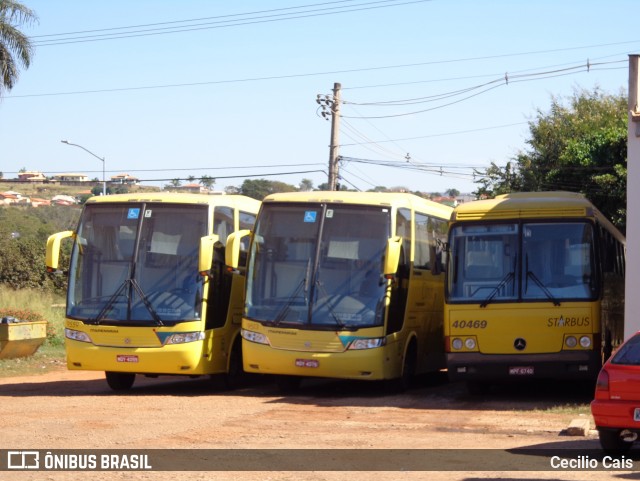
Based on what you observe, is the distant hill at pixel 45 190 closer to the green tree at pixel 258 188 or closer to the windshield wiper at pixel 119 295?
the green tree at pixel 258 188

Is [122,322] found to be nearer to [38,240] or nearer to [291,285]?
[291,285]

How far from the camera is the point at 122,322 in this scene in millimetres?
18391

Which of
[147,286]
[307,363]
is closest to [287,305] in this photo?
[307,363]

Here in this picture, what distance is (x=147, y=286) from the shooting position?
60.6 feet

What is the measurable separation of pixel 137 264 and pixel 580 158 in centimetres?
2203

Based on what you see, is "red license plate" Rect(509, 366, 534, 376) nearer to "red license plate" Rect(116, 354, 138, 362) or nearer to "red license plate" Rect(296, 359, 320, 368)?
→ "red license plate" Rect(296, 359, 320, 368)

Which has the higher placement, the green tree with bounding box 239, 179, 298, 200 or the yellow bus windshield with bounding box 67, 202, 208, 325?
the green tree with bounding box 239, 179, 298, 200

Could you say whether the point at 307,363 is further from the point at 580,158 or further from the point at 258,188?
the point at 258,188

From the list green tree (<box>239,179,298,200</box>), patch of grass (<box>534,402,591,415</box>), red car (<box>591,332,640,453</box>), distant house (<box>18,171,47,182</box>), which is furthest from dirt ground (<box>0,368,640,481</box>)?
green tree (<box>239,179,298,200</box>)

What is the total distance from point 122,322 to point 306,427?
5.28m

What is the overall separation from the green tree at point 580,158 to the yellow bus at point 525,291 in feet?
53.2

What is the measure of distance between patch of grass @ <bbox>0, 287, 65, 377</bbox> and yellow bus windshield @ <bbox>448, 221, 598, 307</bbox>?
1179cm

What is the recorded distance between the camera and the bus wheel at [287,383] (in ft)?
62.9

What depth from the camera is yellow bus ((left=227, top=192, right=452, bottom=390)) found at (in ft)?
58.1
